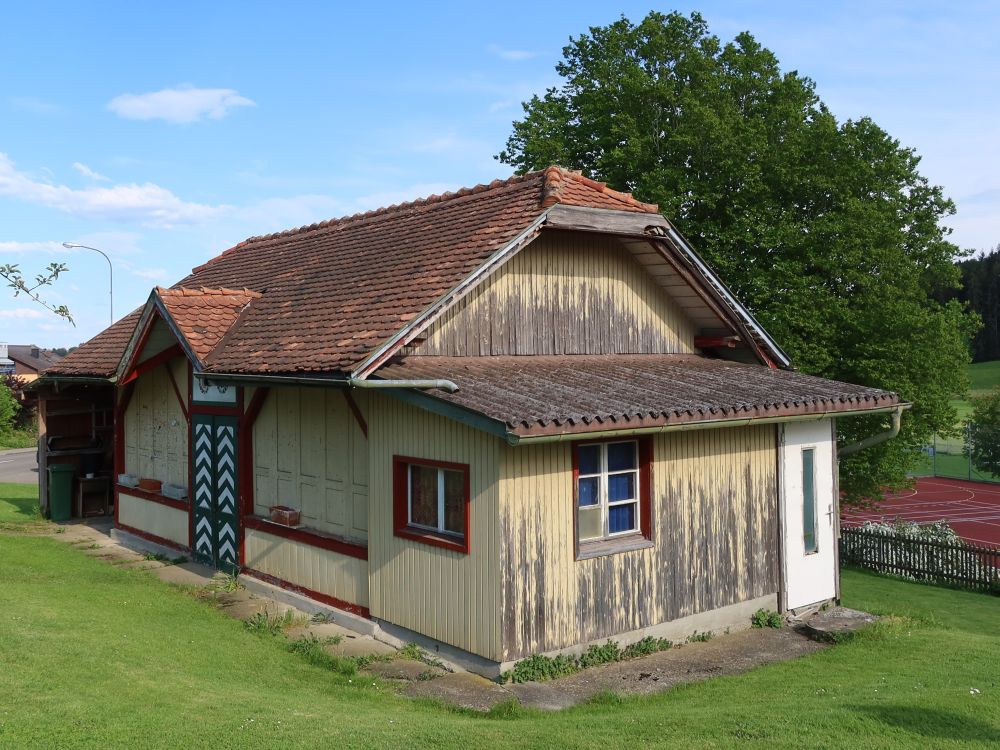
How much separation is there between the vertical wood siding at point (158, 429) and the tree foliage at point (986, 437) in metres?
32.6

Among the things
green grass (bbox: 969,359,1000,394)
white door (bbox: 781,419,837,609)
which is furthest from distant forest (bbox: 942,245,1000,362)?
white door (bbox: 781,419,837,609)

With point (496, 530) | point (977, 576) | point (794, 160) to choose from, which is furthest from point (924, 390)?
point (496, 530)

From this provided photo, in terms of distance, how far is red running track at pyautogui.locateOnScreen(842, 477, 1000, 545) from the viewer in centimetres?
3059

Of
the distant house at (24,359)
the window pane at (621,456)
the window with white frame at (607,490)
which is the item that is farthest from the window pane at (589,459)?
the distant house at (24,359)

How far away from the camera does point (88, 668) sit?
7578 mm

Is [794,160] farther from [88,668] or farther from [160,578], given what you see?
[88,668]

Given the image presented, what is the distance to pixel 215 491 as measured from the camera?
1324cm

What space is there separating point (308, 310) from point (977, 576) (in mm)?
14617

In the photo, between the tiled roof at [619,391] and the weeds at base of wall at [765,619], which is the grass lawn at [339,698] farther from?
the tiled roof at [619,391]

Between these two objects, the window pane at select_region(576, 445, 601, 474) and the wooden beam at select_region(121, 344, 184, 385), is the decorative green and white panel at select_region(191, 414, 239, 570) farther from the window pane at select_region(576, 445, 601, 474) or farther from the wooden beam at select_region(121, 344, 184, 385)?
the window pane at select_region(576, 445, 601, 474)

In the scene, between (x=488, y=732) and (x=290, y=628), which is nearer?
(x=488, y=732)

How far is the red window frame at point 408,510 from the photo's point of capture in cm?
895

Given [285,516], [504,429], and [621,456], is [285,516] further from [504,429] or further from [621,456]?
[504,429]

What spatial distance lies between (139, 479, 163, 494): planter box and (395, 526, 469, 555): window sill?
691cm
